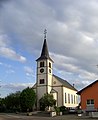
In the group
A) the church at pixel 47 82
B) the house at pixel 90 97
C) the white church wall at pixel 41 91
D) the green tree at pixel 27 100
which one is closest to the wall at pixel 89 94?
the house at pixel 90 97

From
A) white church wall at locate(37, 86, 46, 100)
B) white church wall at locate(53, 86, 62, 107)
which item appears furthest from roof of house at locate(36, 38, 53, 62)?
white church wall at locate(53, 86, 62, 107)

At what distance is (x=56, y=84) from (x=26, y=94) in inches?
512

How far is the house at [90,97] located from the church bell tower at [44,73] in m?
31.8

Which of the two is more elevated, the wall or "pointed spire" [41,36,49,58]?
"pointed spire" [41,36,49,58]

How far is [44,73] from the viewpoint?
7562 cm

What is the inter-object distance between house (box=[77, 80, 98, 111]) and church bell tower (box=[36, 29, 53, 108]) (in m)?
31.8

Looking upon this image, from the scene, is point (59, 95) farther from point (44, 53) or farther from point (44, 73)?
point (44, 53)

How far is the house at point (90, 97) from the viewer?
41.4 metres

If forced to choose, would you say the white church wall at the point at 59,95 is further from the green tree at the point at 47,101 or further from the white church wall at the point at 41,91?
the green tree at the point at 47,101

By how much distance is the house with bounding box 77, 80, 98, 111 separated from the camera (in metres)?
41.4

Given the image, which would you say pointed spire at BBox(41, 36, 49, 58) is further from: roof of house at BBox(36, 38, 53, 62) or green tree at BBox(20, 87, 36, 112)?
green tree at BBox(20, 87, 36, 112)

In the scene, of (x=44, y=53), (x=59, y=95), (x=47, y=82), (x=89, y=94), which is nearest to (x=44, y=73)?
(x=47, y=82)

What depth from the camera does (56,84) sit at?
7725 centimetres

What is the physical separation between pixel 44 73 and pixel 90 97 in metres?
34.6
